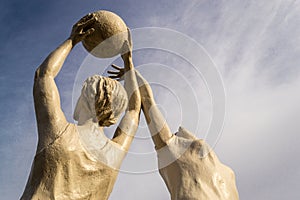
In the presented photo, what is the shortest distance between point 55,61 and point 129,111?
145 cm

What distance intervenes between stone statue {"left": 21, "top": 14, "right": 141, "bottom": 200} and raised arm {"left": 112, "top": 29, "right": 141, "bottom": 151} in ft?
0.05

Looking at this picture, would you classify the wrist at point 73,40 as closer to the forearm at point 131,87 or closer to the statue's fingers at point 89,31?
the statue's fingers at point 89,31

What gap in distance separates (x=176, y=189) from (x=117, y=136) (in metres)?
1.29

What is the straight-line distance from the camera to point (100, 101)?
4602mm

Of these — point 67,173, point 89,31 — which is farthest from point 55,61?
point 67,173

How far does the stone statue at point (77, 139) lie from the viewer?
4.07 metres

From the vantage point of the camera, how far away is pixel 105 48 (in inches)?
215

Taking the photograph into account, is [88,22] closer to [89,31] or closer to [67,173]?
[89,31]

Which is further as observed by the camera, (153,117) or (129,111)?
(153,117)

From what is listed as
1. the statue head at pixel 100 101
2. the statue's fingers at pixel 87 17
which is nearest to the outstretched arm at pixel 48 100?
the statue head at pixel 100 101

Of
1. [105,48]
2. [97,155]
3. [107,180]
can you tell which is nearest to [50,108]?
[97,155]

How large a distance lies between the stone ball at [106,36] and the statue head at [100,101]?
0.74 metres

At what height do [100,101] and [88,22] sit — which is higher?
[88,22]

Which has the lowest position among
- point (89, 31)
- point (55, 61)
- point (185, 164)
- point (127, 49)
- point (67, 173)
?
point (67, 173)
